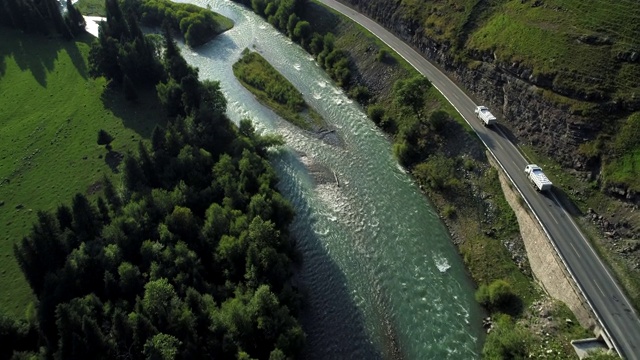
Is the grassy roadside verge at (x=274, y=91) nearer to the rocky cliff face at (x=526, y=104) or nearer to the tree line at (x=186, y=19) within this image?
the tree line at (x=186, y=19)

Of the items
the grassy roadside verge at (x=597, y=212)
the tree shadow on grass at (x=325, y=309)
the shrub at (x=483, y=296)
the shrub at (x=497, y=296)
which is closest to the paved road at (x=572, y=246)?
the grassy roadside verge at (x=597, y=212)

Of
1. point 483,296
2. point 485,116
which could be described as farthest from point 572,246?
point 485,116

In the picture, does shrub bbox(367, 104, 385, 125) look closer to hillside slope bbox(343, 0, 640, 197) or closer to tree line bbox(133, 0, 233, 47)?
hillside slope bbox(343, 0, 640, 197)

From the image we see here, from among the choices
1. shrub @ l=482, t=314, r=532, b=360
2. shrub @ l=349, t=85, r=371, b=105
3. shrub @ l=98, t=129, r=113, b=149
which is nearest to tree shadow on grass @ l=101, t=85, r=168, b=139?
shrub @ l=98, t=129, r=113, b=149

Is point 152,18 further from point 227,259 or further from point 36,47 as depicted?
point 227,259

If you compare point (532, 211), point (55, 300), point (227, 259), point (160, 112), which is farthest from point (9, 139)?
point (532, 211)

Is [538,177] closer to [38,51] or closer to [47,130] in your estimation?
[47,130]
